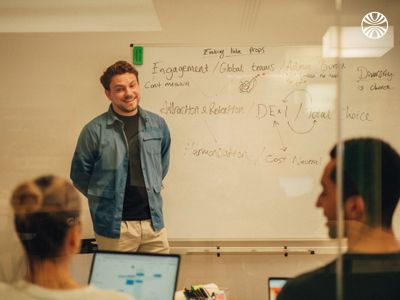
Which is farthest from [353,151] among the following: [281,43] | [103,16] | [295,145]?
[103,16]

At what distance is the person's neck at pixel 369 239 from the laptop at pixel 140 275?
58 centimetres

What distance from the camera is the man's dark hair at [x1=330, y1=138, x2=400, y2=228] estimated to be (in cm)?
123

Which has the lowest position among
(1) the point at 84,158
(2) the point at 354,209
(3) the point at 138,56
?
(2) the point at 354,209

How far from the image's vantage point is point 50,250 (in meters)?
1.29

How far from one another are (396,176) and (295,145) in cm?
136

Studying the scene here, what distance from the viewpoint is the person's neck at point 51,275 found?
4.22 feet

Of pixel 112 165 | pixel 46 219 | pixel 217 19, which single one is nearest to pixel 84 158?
pixel 112 165

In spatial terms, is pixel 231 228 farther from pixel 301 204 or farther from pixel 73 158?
pixel 73 158

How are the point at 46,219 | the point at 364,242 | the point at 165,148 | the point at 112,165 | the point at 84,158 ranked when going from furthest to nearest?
the point at 165,148 < the point at 84,158 < the point at 112,165 < the point at 46,219 < the point at 364,242

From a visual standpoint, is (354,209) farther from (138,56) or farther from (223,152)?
(138,56)

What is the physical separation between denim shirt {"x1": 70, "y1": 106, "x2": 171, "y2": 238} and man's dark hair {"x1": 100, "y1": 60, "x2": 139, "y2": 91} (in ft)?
0.70

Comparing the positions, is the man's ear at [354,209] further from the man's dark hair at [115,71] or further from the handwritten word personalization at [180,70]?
the man's dark hair at [115,71]

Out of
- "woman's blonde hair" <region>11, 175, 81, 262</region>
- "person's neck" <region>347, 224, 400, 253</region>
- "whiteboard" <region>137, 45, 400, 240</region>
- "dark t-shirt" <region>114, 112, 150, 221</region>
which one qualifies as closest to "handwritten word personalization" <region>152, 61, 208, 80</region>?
"whiteboard" <region>137, 45, 400, 240</region>

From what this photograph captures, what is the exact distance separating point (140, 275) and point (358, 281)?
69 cm
